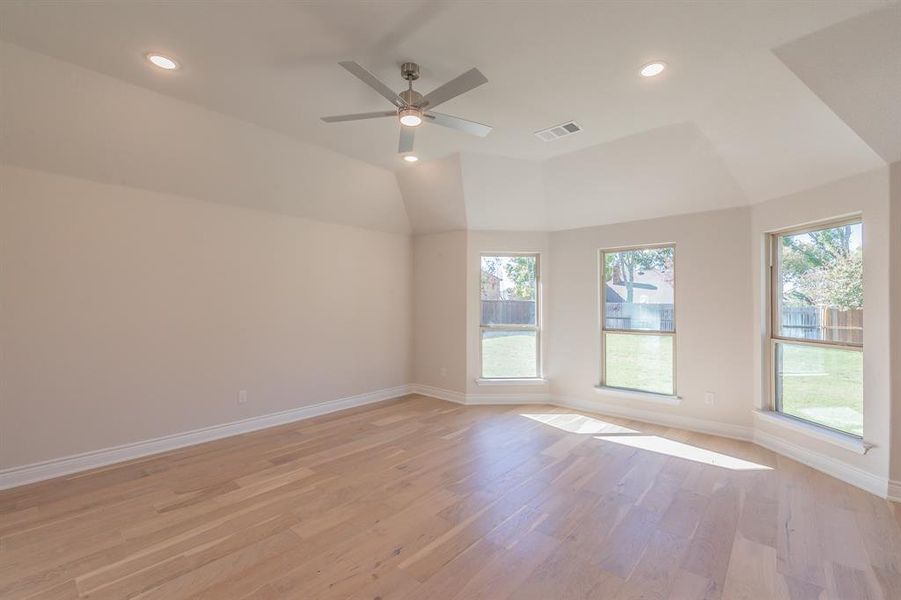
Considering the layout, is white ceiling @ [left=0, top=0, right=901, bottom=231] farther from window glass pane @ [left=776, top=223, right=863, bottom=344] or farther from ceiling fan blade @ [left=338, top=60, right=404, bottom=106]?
window glass pane @ [left=776, top=223, right=863, bottom=344]

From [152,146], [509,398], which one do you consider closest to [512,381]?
[509,398]

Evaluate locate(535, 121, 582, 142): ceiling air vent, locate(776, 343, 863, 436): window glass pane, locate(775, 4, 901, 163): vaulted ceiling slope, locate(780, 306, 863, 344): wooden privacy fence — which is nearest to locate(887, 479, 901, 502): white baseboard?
locate(776, 343, 863, 436): window glass pane

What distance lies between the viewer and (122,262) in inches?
134

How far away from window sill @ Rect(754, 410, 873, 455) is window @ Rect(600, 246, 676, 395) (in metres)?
0.87

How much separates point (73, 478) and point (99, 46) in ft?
10.3

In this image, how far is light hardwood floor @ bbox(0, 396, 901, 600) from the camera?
193 centimetres

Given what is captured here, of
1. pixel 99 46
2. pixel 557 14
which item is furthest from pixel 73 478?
pixel 557 14

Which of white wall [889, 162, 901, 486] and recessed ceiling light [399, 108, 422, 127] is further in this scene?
white wall [889, 162, 901, 486]

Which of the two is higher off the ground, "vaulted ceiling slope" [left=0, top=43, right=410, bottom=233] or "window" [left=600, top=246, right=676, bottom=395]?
"vaulted ceiling slope" [left=0, top=43, right=410, bottom=233]

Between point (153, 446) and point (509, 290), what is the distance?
4.27m

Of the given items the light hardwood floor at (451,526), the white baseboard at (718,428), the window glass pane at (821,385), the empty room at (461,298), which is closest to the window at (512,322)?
the empty room at (461,298)

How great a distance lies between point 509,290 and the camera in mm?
5434

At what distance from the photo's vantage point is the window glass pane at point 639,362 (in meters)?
4.52

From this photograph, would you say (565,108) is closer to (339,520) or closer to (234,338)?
(339,520)
